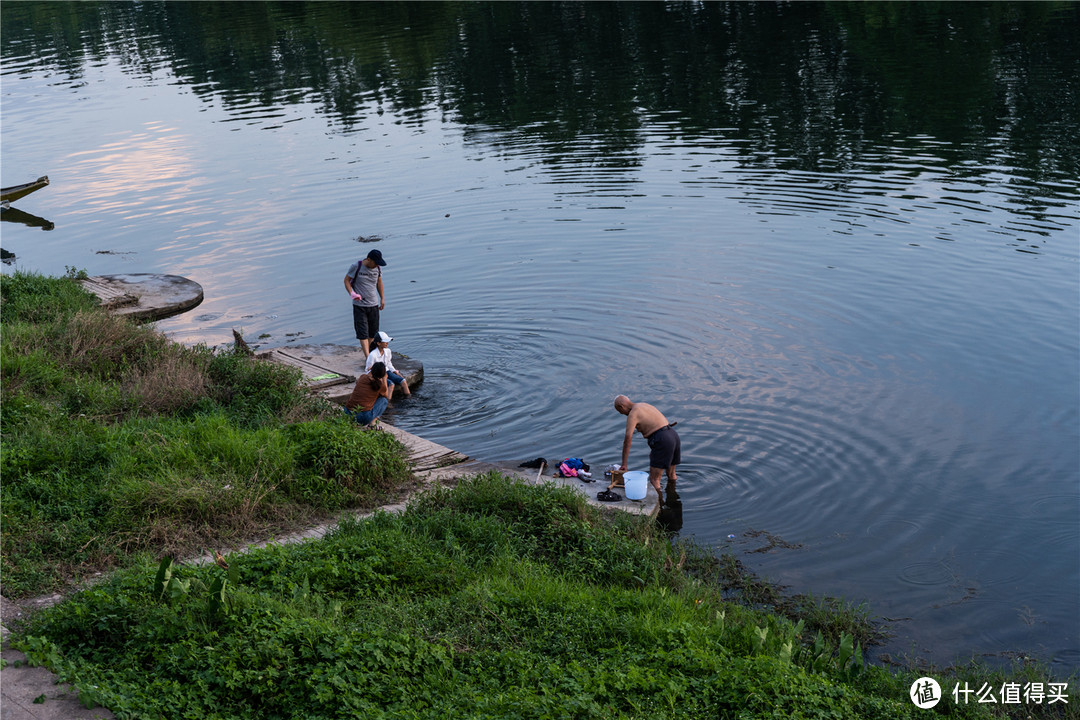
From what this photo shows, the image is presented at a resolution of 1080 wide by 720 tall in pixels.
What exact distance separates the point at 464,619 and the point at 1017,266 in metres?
16.1

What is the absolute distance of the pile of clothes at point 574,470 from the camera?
12219mm

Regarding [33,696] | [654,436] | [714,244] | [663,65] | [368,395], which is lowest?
[654,436]

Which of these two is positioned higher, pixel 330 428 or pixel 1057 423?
pixel 330 428

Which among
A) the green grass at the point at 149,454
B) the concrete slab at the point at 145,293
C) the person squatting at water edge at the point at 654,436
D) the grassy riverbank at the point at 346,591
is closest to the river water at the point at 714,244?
the concrete slab at the point at 145,293

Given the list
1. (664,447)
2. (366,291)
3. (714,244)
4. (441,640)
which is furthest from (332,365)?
(714,244)

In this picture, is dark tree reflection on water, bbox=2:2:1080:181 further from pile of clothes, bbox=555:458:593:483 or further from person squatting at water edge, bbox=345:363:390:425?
person squatting at water edge, bbox=345:363:390:425

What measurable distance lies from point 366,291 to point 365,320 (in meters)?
0.54

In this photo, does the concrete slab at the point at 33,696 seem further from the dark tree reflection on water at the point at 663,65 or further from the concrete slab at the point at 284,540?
the dark tree reflection on water at the point at 663,65

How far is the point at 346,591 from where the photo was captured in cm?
848

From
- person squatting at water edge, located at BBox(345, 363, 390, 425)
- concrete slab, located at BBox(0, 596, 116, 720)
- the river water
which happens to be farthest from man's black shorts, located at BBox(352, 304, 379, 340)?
concrete slab, located at BBox(0, 596, 116, 720)

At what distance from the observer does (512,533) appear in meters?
9.96

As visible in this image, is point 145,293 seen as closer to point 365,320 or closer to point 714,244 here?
point 365,320

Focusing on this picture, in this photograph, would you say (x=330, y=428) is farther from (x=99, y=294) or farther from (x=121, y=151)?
(x=121, y=151)

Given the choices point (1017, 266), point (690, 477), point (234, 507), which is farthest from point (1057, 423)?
point (234, 507)
